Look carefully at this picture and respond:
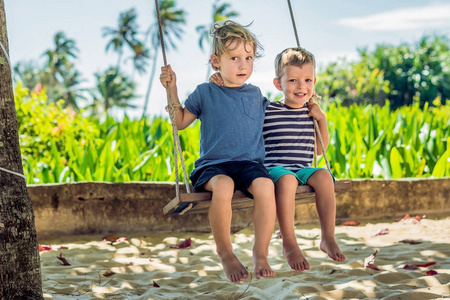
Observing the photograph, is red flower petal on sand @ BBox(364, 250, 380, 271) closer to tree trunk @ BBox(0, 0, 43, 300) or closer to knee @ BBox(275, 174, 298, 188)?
knee @ BBox(275, 174, 298, 188)

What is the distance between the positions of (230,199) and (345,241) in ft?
8.15

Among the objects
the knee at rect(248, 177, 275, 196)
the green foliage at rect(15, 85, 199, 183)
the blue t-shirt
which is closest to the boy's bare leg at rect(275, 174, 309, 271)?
the knee at rect(248, 177, 275, 196)

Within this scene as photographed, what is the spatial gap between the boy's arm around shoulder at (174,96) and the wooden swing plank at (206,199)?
0.49 meters

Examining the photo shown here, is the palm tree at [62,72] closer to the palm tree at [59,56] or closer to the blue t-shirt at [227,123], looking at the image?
the palm tree at [59,56]

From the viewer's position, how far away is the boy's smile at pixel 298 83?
127 inches

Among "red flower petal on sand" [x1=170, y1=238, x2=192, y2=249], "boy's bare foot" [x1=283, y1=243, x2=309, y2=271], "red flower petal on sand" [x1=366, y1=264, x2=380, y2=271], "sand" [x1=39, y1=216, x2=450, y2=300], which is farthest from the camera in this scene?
"red flower petal on sand" [x1=170, y1=238, x2=192, y2=249]

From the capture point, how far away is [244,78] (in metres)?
3.12

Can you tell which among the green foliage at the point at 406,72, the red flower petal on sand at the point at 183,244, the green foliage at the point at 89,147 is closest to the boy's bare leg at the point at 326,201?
the red flower petal on sand at the point at 183,244

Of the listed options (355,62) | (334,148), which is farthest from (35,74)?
(334,148)

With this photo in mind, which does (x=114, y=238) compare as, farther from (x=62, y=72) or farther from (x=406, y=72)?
(x=62, y=72)

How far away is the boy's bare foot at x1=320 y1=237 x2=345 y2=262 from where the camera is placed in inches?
120

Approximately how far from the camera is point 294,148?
3336 mm

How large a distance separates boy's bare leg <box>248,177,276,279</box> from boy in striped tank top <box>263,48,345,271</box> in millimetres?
125

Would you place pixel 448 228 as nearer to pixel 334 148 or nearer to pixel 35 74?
pixel 334 148
